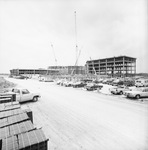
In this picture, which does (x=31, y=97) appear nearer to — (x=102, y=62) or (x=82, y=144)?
(x=82, y=144)

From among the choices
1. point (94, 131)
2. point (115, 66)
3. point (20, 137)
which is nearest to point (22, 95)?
point (94, 131)

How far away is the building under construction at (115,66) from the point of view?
88625mm

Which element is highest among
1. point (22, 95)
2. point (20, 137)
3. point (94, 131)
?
point (20, 137)

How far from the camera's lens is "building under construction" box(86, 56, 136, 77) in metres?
88.6

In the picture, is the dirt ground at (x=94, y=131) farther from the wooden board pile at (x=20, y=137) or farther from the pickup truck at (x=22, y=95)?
the pickup truck at (x=22, y=95)

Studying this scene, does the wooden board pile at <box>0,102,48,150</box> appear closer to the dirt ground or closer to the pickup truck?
the dirt ground

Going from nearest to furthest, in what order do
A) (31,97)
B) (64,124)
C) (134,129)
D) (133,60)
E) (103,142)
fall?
(103,142), (134,129), (64,124), (31,97), (133,60)

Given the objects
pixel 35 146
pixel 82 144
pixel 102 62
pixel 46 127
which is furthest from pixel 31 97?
pixel 102 62

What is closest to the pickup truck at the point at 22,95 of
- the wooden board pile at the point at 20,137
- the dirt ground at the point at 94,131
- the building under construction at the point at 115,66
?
the dirt ground at the point at 94,131

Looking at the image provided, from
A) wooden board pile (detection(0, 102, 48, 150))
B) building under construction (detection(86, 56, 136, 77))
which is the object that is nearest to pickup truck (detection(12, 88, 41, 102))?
Result: wooden board pile (detection(0, 102, 48, 150))

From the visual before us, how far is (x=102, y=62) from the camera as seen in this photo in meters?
101

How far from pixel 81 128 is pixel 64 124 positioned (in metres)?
1.10

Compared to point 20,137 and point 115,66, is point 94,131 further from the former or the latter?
point 115,66

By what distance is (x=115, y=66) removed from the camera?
3684 inches
